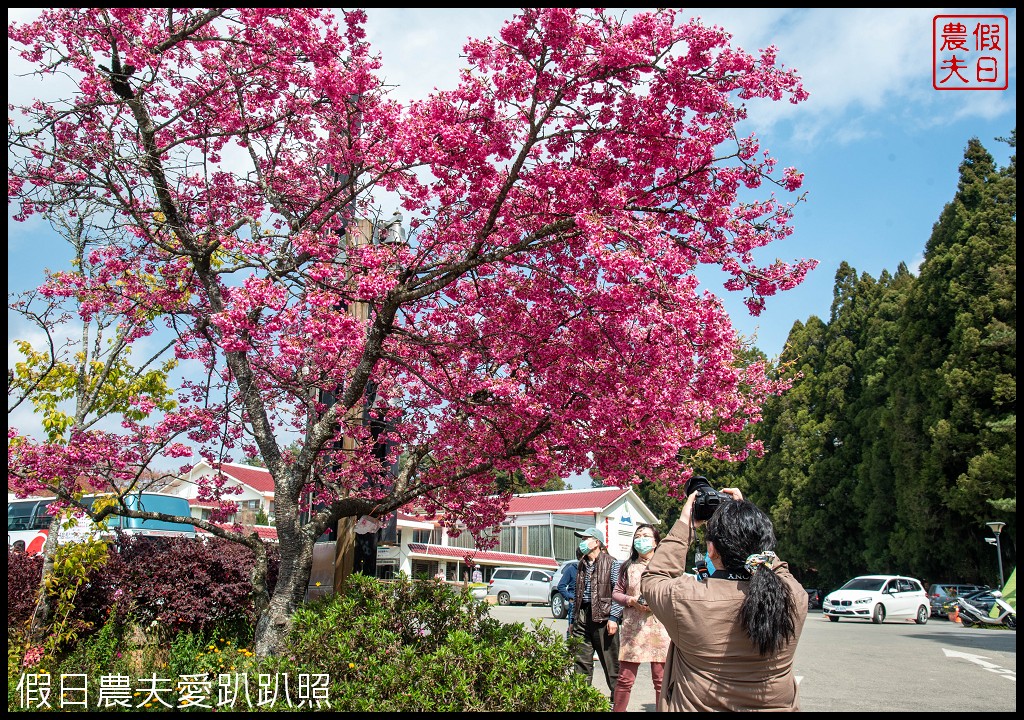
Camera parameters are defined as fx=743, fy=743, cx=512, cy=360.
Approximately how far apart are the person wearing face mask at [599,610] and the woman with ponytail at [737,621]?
3951mm

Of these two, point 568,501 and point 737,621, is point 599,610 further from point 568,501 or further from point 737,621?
point 568,501

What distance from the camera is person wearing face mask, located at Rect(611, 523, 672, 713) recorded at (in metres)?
6.29

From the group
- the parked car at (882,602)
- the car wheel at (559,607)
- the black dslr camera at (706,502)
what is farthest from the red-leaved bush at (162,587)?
the parked car at (882,602)

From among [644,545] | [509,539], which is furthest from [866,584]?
[644,545]

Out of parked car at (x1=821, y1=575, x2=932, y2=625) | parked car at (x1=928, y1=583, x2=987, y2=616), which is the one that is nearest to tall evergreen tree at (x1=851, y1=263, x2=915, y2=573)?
parked car at (x1=928, y1=583, x2=987, y2=616)

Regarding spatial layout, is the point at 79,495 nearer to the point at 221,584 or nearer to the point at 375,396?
the point at 221,584

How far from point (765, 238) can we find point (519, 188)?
2.09 meters

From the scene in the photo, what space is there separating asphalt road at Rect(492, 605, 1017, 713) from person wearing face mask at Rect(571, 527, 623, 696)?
45 cm

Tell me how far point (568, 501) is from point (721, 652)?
40.8 meters

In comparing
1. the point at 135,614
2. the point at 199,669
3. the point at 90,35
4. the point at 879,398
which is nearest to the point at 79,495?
the point at 135,614

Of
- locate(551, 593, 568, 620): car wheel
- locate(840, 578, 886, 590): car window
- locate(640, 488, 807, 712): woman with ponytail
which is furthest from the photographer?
locate(840, 578, 886, 590): car window

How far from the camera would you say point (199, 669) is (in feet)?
20.2

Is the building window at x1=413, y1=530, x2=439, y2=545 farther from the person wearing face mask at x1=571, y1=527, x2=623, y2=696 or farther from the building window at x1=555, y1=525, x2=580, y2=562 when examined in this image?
the person wearing face mask at x1=571, y1=527, x2=623, y2=696

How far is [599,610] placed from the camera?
702 cm
